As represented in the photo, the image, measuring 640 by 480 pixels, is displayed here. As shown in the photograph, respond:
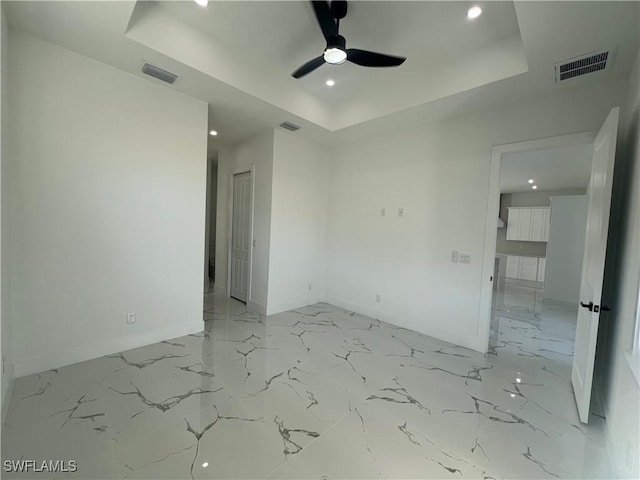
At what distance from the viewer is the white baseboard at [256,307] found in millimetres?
4213

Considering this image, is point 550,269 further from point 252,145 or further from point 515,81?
point 252,145

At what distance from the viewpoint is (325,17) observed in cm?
204

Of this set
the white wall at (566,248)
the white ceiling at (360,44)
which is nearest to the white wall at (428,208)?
the white ceiling at (360,44)

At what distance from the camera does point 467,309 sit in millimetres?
3361

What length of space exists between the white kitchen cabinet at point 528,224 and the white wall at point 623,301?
21.1ft

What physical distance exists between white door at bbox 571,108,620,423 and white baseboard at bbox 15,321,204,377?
392 centimetres

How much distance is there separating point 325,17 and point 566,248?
670cm

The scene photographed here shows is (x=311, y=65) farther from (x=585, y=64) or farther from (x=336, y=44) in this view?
(x=585, y=64)

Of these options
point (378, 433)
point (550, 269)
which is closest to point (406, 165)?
point (378, 433)

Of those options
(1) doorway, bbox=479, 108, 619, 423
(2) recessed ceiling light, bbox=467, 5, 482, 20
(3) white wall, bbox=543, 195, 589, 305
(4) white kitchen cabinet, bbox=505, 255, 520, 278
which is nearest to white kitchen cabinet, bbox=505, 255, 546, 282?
(4) white kitchen cabinet, bbox=505, 255, 520, 278

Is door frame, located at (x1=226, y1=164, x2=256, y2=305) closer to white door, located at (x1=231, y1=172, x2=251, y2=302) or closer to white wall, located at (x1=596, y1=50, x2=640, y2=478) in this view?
white door, located at (x1=231, y1=172, x2=251, y2=302)

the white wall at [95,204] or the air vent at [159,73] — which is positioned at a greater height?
the air vent at [159,73]

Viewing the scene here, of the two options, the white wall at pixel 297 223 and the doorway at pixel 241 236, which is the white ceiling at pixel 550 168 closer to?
the white wall at pixel 297 223

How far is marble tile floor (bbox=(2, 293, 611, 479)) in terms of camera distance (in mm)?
1601
